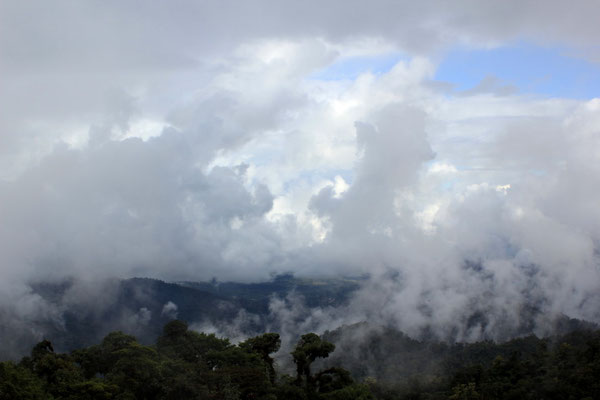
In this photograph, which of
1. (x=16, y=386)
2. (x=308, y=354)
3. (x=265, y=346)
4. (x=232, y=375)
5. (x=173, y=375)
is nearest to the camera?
(x=16, y=386)

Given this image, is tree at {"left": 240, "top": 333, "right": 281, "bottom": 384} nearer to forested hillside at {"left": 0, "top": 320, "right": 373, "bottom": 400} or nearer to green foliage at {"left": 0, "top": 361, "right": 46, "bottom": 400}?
forested hillside at {"left": 0, "top": 320, "right": 373, "bottom": 400}

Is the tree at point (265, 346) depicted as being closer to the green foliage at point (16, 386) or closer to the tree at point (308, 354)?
the tree at point (308, 354)

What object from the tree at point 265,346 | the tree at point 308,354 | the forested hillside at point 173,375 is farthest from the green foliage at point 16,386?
the tree at point 308,354

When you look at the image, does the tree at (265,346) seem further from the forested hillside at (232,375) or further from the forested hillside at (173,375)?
the forested hillside at (232,375)

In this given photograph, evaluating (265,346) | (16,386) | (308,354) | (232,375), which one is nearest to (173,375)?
(232,375)

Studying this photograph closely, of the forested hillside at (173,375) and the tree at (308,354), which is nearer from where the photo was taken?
the forested hillside at (173,375)

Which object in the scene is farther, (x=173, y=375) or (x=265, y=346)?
(x=265, y=346)

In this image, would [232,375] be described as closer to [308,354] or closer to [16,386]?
[308,354]

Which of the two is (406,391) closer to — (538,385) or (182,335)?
(538,385)

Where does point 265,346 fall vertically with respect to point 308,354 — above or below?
above

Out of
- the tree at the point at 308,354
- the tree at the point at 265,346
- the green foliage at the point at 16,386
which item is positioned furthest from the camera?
the tree at the point at 265,346

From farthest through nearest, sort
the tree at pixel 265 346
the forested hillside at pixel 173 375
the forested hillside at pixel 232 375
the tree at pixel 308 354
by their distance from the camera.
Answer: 1. the tree at pixel 265 346
2. the tree at pixel 308 354
3. the forested hillside at pixel 232 375
4. the forested hillside at pixel 173 375

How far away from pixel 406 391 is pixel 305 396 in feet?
208

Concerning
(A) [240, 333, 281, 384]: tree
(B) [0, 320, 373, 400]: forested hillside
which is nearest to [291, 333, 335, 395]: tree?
(B) [0, 320, 373, 400]: forested hillside
